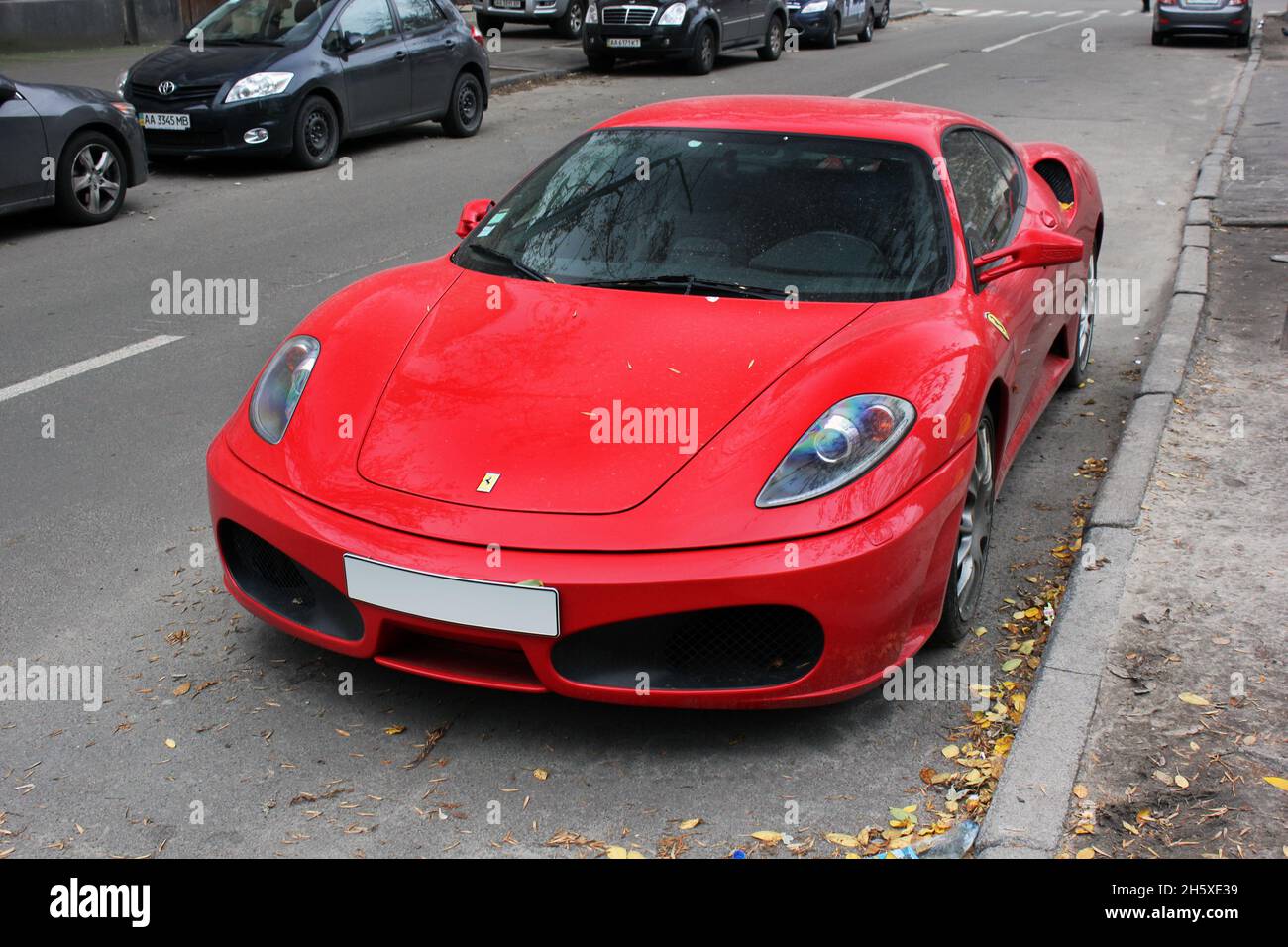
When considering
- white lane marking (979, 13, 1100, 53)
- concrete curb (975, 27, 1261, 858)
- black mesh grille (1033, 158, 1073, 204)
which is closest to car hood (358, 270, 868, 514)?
concrete curb (975, 27, 1261, 858)

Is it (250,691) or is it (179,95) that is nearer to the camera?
(250,691)

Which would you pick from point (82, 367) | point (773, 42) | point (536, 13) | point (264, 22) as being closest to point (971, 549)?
point (82, 367)

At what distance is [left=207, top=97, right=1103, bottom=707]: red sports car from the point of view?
10.7 ft

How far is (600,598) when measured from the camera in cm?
318

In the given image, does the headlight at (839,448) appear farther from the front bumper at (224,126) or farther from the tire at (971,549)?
the front bumper at (224,126)

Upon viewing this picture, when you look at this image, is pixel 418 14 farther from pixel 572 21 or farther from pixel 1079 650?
pixel 1079 650

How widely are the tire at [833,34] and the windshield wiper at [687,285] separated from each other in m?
22.2

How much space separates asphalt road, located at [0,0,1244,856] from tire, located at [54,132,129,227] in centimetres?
43

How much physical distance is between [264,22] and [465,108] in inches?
90.1

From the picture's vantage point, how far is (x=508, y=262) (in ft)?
14.8

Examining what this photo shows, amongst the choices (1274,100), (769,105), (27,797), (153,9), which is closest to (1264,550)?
(769,105)

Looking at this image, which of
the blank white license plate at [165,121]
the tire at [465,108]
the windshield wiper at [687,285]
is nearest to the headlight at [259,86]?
the blank white license plate at [165,121]

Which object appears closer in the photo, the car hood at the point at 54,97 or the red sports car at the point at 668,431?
the red sports car at the point at 668,431

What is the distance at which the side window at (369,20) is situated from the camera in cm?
1273
